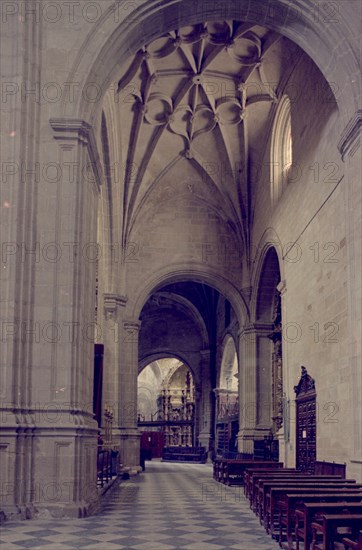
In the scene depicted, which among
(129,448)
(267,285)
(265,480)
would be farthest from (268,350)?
(265,480)

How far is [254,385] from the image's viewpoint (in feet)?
79.0

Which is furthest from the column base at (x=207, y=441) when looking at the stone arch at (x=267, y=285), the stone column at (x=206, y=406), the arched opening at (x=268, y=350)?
the stone arch at (x=267, y=285)

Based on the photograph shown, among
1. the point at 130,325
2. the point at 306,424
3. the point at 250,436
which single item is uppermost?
the point at 130,325

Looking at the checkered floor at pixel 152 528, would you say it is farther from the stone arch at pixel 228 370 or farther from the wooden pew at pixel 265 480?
the stone arch at pixel 228 370

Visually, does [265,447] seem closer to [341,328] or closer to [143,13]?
[341,328]

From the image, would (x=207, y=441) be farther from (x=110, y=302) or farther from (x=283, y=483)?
(x=283, y=483)

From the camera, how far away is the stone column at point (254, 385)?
23.9 m

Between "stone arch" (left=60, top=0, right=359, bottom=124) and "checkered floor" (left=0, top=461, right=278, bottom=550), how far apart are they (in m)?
6.01

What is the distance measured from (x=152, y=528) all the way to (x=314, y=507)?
11.4ft

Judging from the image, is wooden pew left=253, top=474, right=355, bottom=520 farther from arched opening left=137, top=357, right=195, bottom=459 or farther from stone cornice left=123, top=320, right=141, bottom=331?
arched opening left=137, top=357, right=195, bottom=459

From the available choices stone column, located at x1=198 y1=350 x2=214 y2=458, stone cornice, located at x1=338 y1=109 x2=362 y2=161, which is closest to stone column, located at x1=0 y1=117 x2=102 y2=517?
stone cornice, located at x1=338 y1=109 x2=362 y2=161

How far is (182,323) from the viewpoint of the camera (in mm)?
38531

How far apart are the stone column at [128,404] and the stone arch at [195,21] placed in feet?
43.3

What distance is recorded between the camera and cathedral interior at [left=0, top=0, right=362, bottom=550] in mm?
10031
